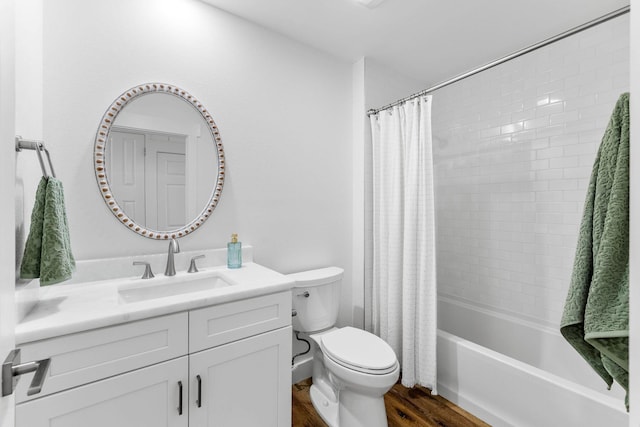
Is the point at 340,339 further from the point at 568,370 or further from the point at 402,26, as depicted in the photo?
the point at 402,26

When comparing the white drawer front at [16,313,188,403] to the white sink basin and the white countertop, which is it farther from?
the white sink basin

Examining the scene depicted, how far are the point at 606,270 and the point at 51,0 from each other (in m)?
2.15

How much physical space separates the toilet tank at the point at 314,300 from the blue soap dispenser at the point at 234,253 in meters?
0.34

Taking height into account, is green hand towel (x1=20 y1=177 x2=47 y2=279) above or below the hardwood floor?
above

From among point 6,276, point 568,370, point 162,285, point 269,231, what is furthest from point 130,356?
point 568,370

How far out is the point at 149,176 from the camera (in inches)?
61.2

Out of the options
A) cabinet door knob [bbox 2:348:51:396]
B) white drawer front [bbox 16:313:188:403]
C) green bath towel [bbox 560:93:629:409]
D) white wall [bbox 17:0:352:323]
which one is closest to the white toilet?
white wall [bbox 17:0:352:323]

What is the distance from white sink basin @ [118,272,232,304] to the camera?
136cm

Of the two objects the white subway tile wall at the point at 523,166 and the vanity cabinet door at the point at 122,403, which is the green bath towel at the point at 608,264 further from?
the white subway tile wall at the point at 523,166

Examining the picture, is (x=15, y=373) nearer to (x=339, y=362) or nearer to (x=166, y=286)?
(x=166, y=286)

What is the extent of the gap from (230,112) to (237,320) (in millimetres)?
1197

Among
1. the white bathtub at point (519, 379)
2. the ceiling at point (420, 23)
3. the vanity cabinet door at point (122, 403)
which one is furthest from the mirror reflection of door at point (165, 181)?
the white bathtub at point (519, 379)

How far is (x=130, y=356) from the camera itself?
1.05 meters

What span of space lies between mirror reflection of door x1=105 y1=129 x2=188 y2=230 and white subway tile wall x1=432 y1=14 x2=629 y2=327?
2.25 metres
